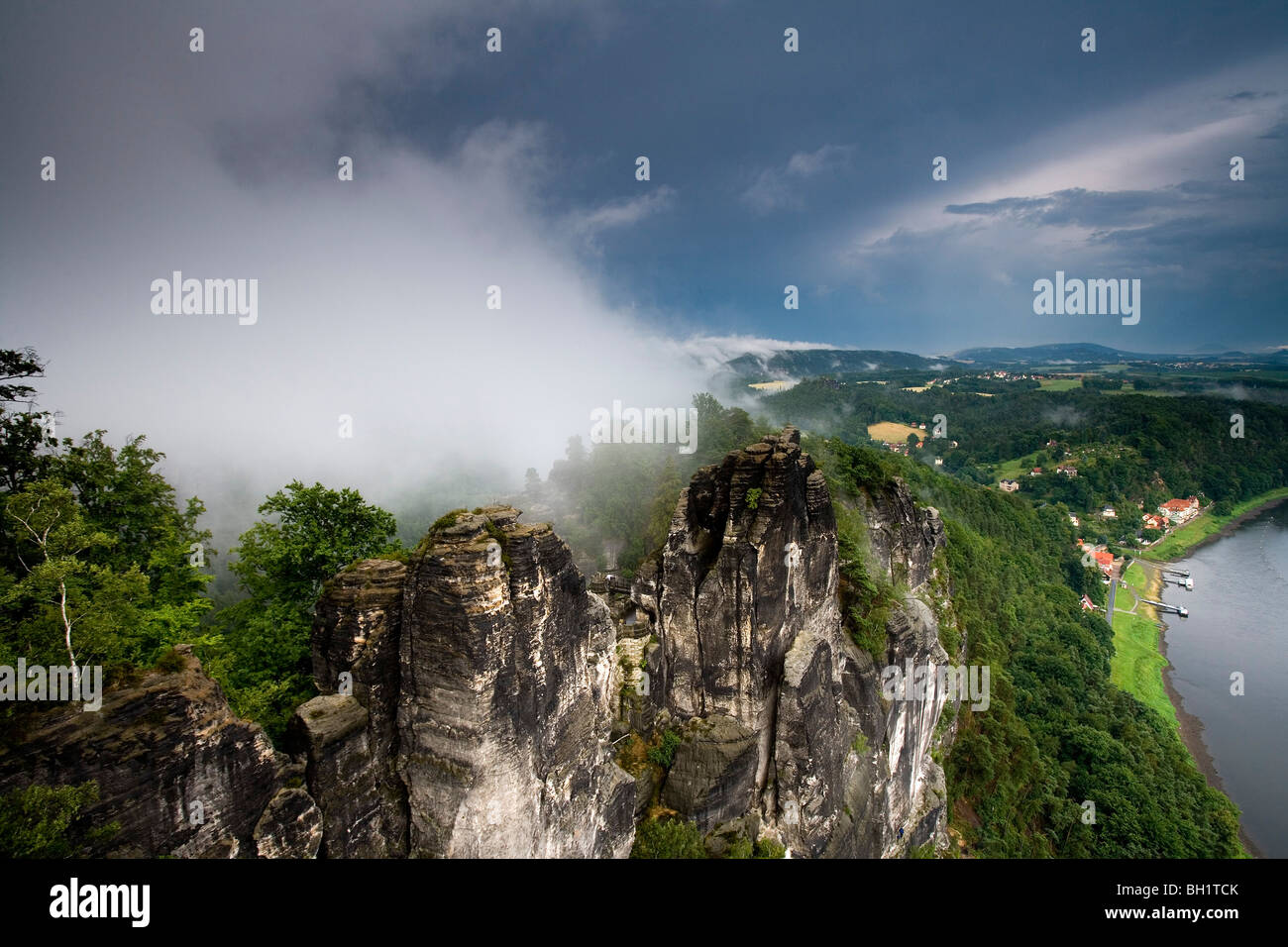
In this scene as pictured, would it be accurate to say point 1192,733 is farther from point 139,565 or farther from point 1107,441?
point 1107,441

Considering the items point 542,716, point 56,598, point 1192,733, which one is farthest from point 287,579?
point 1192,733

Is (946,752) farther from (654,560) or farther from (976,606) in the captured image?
(654,560)

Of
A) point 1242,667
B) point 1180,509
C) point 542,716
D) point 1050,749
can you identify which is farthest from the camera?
point 1180,509

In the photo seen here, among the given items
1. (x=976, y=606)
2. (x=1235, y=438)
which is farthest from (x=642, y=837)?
(x=1235, y=438)

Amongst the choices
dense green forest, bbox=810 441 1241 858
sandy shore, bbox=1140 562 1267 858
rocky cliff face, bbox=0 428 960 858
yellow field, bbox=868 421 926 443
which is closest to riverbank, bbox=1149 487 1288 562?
sandy shore, bbox=1140 562 1267 858

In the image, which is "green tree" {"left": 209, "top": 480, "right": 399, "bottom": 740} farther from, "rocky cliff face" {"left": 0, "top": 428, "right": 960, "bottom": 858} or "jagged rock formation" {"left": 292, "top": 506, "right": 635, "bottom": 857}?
"rocky cliff face" {"left": 0, "top": 428, "right": 960, "bottom": 858}

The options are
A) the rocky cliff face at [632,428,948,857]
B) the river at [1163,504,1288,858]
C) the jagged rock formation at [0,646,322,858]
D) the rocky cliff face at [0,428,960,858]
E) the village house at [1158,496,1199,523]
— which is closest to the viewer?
the jagged rock formation at [0,646,322,858]

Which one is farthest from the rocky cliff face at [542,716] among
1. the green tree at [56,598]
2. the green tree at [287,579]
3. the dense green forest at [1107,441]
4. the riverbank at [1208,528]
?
the dense green forest at [1107,441]
